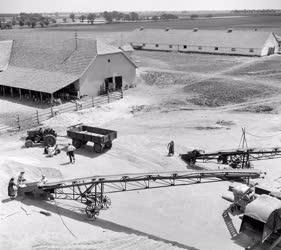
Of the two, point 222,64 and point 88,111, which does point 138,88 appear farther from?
point 222,64

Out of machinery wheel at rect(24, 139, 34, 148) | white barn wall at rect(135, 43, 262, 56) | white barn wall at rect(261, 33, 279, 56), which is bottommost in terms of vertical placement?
machinery wheel at rect(24, 139, 34, 148)

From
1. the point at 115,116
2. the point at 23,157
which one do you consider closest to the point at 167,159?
the point at 23,157

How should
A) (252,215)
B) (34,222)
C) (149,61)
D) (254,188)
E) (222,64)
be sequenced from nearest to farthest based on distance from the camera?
1. (252,215)
2. (34,222)
3. (254,188)
4. (222,64)
5. (149,61)

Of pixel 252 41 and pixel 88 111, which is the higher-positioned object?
pixel 252 41

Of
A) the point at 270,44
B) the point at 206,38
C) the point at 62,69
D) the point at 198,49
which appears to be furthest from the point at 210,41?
the point at 62,69

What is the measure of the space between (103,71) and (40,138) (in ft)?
53.5

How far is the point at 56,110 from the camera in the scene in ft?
117

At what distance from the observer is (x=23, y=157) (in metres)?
24.5

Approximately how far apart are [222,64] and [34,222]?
160ft

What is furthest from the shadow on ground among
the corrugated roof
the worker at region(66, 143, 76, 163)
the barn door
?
the corrugated roof

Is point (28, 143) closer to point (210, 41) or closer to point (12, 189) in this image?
point (12, 189)

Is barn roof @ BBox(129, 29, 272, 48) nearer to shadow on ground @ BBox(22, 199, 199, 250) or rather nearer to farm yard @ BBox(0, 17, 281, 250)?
farm yard @ BBox(0, 17, 281, 250)

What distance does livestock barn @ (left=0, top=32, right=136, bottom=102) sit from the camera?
3953 cm

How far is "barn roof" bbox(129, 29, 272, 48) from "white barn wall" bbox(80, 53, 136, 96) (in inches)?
1265
